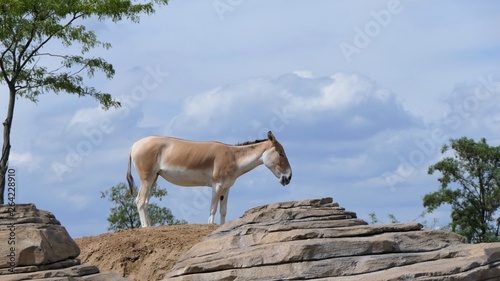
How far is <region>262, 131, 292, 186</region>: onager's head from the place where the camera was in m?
20.3

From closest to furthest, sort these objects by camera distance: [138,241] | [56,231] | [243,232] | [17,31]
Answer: [243,232]
[56,231]
[138,241]
[17,31]

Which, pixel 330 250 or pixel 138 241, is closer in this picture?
pixel 330 250

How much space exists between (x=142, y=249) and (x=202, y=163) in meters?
2.75

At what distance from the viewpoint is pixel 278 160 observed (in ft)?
66.8

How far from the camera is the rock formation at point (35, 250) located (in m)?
12.3

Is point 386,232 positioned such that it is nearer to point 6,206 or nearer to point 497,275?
point 497,275

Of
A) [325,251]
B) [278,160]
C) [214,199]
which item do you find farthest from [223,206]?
[325,251]

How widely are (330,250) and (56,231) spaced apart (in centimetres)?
415

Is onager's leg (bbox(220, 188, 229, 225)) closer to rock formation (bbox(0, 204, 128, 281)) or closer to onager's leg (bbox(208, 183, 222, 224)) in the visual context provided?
onager's leg (bbox(208, 183, 222, 224))

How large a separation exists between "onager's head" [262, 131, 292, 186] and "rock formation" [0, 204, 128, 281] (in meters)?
7.88

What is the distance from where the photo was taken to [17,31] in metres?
25.0

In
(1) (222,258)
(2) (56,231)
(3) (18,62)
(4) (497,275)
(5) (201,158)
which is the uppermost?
(3) (18,62)

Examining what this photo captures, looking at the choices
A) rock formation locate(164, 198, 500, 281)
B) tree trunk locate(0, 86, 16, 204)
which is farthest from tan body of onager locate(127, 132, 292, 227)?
rock formation locate(164, 198, 500, 281)

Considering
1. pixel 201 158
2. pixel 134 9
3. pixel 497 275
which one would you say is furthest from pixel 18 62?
pixel 497 275
